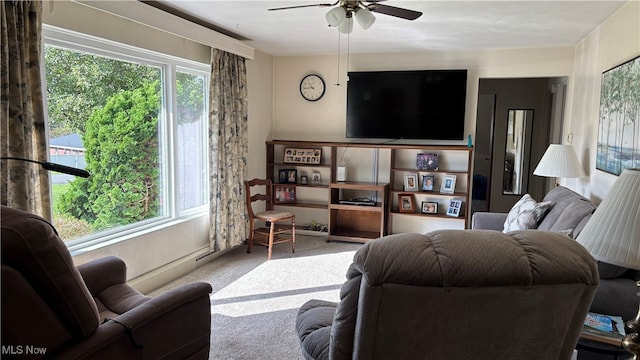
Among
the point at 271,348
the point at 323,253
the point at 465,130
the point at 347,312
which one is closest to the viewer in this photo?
the point at 347,312

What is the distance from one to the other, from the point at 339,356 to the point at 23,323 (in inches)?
39.6

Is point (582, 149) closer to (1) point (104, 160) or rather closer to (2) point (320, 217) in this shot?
(2) point (320, 217)

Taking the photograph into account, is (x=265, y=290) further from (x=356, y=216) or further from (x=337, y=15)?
(x=337, y=15)

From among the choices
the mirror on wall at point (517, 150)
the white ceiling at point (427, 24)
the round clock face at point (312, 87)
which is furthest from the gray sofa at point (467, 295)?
the mirror on wall at point (517, 150)

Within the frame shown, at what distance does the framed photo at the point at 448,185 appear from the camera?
5086 millimetres

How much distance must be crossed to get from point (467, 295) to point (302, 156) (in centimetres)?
456

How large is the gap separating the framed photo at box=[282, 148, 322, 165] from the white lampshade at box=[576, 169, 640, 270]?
4.08m

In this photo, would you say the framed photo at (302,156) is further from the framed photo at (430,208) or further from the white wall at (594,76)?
the white wall at (594,76)

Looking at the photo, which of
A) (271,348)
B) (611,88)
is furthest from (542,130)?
(271,348)

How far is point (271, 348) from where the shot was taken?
2.66 meters

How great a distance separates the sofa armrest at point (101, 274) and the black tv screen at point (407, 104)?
3.53 meters

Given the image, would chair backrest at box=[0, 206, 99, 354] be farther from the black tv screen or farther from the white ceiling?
the black tv screen

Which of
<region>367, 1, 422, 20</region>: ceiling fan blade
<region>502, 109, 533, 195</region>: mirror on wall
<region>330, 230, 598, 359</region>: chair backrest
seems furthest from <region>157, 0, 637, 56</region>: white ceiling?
<region>330, 230, 598, 359</region>: chair backrest

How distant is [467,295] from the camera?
3.58 feet
